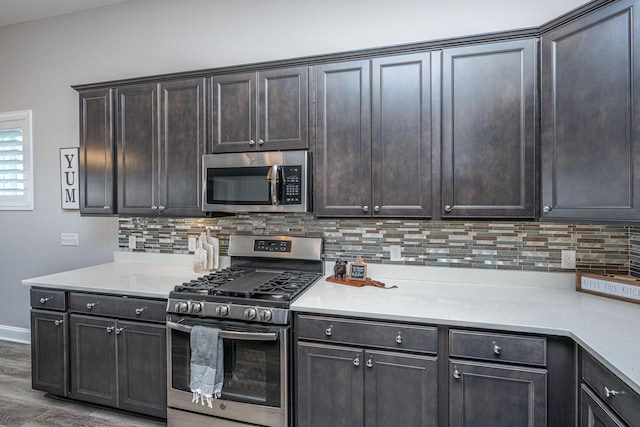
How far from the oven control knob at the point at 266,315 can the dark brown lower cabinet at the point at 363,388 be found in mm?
220

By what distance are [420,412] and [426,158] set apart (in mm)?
1332

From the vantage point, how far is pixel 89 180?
2754 mm

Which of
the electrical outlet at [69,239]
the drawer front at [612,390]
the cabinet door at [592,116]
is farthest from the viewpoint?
the electrical outlet at [69,239]

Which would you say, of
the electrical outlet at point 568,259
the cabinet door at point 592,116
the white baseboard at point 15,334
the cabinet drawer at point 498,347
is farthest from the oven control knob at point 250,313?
the white baseboard at point 15,334

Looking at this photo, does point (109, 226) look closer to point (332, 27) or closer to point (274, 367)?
point (274, 367)

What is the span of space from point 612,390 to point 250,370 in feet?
5.28

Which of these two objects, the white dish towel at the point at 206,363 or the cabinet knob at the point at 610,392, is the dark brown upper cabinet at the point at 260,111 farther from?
the cabinet knob at the point at 610,392

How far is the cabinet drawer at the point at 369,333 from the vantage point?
170cm

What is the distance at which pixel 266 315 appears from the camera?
190 centimetres

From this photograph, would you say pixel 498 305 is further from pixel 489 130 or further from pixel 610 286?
pixel 489 130

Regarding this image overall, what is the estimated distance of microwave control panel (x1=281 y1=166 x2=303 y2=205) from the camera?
2.21 metres

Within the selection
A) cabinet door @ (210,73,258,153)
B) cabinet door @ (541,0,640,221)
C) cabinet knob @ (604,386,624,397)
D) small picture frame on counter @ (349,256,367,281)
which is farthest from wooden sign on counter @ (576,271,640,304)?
cabinet door @ (210,73,258,153)

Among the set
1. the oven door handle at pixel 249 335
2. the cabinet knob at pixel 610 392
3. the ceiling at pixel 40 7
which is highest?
the ceiling at pixel 40 7

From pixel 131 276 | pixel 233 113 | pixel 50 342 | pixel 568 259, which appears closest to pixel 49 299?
pixel 50 342
